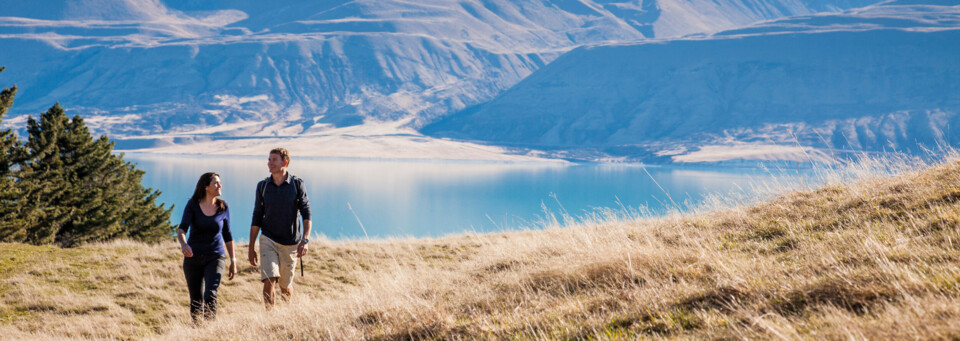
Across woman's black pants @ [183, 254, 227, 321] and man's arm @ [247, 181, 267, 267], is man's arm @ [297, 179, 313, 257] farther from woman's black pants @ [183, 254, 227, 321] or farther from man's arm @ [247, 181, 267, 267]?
woman's black pants @ [183, 254, 227, 321]

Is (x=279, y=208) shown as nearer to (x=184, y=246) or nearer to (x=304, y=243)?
(x=304, y=243)

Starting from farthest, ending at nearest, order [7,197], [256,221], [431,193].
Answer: [431,193], [7,197], [256,221]

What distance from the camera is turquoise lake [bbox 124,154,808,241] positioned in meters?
74.3

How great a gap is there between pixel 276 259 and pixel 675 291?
4.32 meters

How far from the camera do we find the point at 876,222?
17.5 ft

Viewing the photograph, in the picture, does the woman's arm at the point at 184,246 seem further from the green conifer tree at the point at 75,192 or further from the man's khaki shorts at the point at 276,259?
the green conifer tree at the point at 75,192

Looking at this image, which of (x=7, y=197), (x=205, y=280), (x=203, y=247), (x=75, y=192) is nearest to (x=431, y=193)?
(x=75, y=192)

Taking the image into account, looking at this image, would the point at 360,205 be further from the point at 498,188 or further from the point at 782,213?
the point at 782,213

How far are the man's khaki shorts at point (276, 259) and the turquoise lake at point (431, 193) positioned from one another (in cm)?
4497

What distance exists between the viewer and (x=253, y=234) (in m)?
6.73

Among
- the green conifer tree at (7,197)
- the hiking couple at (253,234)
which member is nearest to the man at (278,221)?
the hiking couple at (253,234)

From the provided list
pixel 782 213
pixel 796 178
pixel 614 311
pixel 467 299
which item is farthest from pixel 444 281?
pixel 796 178

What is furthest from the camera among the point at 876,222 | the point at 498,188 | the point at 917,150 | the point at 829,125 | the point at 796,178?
the point at 829,125

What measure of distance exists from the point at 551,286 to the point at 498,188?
345 ft
